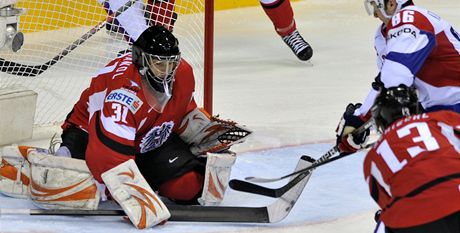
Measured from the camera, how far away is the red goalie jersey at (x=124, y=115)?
3314 mm

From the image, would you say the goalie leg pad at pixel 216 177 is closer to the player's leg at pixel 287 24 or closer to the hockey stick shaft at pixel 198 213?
the hockey stick shaft at pixel 198 213

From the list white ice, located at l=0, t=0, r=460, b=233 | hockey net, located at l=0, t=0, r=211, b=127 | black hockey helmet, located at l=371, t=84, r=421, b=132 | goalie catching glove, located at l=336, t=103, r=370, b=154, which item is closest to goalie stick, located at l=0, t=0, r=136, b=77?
hockey net, located at l=0, t=0, r=211, b=127

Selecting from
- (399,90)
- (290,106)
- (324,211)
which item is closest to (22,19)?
(290,106)

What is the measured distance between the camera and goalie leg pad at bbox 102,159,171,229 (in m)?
3.27

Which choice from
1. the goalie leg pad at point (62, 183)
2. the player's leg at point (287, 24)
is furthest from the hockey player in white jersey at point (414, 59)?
the player's leg at point (287, 24)

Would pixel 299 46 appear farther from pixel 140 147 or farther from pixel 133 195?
pixel 133 195

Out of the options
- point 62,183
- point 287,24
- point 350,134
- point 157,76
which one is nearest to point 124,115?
point 157,76

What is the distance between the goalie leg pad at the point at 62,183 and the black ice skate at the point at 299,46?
255 centimetres

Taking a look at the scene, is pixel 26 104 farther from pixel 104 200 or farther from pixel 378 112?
pixel 378 112

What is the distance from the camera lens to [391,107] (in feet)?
8.27

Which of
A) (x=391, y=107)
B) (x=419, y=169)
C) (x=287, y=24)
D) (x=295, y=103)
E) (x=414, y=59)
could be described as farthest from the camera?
(x=287, y=24)

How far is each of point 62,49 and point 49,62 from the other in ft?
Answer: 0.39

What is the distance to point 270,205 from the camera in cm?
346

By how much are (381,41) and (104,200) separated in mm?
982
